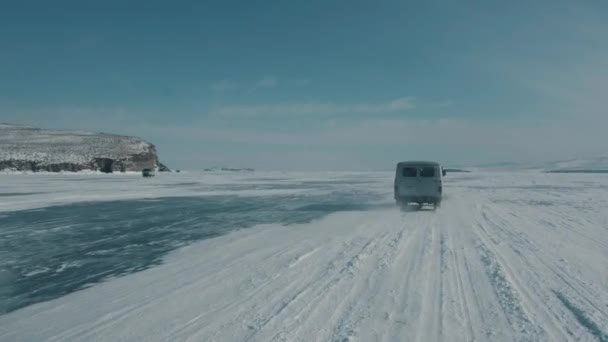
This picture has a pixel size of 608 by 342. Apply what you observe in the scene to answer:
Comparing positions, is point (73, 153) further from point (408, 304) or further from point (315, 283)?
point (408, 304)

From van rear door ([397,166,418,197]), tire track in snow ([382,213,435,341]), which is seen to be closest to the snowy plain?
tire track in snow ([382,213,435,341])

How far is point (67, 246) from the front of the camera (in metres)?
11.0

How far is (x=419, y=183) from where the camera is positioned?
1898 cm

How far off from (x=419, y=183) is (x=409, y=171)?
743mm

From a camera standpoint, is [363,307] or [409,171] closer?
[363,307]

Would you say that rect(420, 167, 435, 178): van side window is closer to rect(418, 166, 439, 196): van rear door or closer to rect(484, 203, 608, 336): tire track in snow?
rect(418, 166, 439, 196): van rear door

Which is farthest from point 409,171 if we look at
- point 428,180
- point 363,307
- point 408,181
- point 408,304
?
point 363,307

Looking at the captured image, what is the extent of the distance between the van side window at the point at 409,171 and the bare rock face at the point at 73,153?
87454 millimetres

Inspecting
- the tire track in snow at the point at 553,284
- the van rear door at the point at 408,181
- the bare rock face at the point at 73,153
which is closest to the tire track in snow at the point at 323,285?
the tire track in snow at the point at 553,284

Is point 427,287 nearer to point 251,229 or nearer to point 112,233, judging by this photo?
point 251,229

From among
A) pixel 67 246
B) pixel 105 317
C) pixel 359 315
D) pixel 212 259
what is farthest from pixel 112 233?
pixel 359 315

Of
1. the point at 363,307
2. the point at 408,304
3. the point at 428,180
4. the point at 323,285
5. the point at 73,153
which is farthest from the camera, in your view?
the point at 73,153

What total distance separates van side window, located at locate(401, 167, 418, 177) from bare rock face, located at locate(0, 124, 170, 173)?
87454 millimetres

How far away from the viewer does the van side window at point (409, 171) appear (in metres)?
19.3
